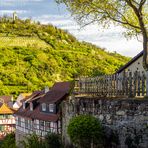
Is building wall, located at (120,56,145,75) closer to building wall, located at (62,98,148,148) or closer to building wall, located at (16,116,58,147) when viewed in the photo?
building wall, located at (16,116,58,147)

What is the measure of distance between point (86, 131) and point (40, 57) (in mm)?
97398

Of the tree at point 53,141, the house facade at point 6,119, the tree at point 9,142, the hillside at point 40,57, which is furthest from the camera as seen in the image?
the hillside at point 40,57

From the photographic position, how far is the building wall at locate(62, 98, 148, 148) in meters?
17.4

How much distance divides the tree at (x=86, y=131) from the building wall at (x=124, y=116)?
16.8 inches

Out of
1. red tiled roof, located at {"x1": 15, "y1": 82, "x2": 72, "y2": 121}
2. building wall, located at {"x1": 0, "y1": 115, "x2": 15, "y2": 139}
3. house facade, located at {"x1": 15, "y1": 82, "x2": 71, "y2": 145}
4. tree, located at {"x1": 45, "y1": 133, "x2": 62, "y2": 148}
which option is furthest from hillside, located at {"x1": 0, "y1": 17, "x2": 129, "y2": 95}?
tree, located at {"x1": 45, "y1": 133, "x2": 62, "y2": 148}

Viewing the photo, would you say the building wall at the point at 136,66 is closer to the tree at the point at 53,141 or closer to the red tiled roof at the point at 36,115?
the tree at the point at 53,141

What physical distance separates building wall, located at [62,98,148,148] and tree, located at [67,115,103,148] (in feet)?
1.40

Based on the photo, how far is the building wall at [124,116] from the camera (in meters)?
17.4

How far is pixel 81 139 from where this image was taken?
68.0 feet

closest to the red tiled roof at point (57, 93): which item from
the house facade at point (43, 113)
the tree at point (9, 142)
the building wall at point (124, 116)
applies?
the house facade at point (43, 113)

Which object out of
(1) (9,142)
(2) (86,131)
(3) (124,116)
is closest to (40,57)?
(1) (9,142)

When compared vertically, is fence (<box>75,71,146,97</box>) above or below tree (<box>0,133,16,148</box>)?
above

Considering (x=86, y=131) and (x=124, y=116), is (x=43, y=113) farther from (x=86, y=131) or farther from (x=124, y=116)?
(x=124, y=116)

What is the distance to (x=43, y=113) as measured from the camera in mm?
37719
